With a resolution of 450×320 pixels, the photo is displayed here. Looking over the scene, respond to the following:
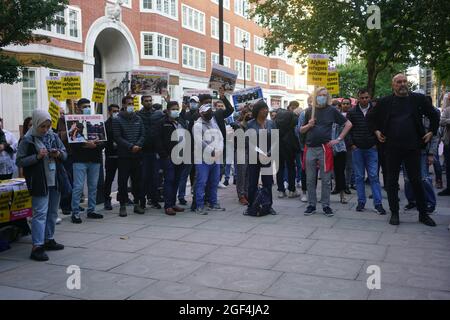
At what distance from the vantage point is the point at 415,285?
4.72 m

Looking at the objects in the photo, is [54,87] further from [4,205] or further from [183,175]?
[4,205]

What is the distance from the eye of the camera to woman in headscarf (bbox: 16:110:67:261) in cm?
597

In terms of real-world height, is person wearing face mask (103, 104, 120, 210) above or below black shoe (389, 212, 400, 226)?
above

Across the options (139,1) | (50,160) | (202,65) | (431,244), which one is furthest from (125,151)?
(202,65)

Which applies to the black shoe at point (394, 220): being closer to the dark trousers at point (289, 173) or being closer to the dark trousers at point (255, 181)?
the dark trousers at point (255, 181)

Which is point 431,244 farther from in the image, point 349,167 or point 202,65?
point 202,65

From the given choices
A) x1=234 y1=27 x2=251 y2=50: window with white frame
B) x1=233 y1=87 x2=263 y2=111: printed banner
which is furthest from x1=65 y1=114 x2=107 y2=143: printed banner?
x1=234 y1=27 x2=251 y2=50: window with white frame

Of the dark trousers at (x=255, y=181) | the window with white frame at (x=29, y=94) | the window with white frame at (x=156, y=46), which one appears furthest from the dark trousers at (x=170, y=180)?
the window with white frame at (x=156, y=46)

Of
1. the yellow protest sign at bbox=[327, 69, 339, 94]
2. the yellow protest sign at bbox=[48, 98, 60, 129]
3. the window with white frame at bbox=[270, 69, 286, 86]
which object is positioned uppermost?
the window with white frame at bbox=[270, 69, 286, 86]

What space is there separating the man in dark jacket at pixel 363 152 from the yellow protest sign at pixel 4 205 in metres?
5.69

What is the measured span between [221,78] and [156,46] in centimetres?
2349

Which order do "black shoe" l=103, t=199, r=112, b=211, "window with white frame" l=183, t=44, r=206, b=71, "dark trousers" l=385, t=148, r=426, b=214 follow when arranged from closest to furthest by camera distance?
"dark trousers" l=385, t=148, r=426, b=214 → "black shoe" l=103, t=199, r=112, b=211 → "window with white frame" l=183, t=44, r=206, b=71

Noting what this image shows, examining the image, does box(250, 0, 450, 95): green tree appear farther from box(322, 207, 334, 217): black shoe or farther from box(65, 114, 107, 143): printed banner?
box(65, 114, 107, 143): printed banner

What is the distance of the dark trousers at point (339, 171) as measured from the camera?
9.71 meters
